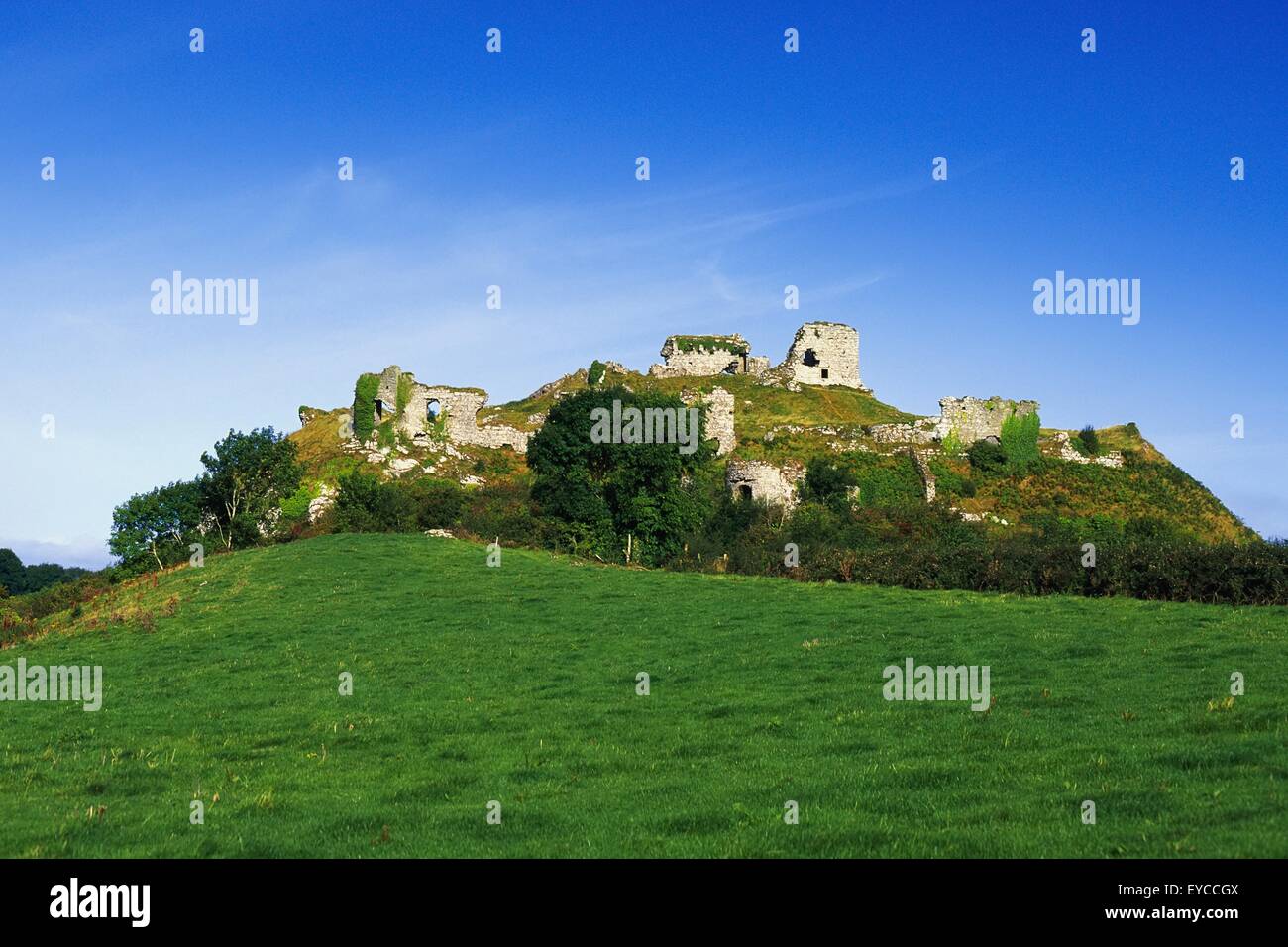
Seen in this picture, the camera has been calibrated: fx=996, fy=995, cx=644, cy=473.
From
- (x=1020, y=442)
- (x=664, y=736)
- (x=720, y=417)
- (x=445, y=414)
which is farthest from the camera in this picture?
(x=445, y=414)

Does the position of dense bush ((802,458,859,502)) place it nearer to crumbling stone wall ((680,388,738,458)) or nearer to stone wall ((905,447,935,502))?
stone wall ((905,447,935,502))

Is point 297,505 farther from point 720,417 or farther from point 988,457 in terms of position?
point 988,457

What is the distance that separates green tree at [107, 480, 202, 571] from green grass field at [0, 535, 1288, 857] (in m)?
24.9

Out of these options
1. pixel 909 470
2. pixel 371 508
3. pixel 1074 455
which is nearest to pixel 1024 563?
pixel 909 470

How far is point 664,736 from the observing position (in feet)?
51.9

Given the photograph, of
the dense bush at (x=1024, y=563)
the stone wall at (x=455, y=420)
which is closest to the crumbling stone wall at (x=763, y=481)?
the dense bush at (x=1024, y=563)

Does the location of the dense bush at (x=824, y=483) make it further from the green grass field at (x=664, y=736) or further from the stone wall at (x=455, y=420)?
the green grass field at (x=664, y=736)

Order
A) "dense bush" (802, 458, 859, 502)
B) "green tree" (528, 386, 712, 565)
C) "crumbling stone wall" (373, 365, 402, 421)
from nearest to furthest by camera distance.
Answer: "green tree" (528, 386, 712, 565) < "dense bush" (802, 458, 859, 502) < "crumbling stone wall" (373, 365, 402, 421)

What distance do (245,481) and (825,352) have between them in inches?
2287

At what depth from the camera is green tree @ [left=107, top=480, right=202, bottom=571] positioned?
185ft

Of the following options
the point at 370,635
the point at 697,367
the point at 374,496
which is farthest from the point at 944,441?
the point at 370,635

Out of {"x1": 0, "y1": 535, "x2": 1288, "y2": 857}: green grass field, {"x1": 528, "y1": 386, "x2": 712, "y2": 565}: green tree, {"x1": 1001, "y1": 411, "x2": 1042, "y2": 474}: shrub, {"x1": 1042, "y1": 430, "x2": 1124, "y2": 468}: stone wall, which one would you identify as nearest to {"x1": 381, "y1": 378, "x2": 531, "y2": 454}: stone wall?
{"x1": 528, "y1": 386, "x2": 712, "y2": 565}: green tree
